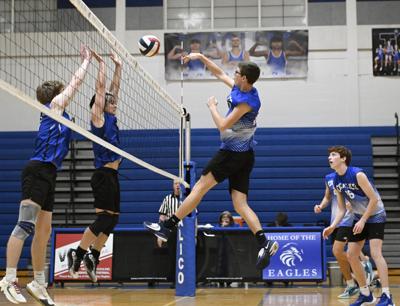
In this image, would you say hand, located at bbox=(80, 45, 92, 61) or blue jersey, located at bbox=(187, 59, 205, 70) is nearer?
hand, located at bbox=(80, 45, 92, 61)

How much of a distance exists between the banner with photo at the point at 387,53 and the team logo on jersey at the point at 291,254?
24.1 feet

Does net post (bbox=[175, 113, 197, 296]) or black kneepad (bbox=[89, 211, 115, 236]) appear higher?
black kneepad (bbox=[89, 211, 115, 236])

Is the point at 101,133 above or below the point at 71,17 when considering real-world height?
below

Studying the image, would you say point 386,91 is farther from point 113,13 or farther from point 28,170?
point 28,170

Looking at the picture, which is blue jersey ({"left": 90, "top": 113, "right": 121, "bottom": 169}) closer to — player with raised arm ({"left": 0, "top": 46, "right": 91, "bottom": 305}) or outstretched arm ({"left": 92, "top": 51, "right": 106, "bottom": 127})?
outstretched arm ({"left": 92, "top": 51, "right": 106, "bottom": 127})

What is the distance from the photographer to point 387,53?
16.7 metres

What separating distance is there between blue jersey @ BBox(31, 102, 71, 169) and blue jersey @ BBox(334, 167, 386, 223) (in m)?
3.06

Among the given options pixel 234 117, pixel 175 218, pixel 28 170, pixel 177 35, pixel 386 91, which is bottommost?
pixel 175 218

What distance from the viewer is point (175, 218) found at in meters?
6.50

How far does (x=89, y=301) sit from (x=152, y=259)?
3.07 metres

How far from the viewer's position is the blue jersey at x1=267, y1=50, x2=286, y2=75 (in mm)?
16844

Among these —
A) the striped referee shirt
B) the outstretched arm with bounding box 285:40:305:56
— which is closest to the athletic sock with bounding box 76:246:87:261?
the striped referee shirt

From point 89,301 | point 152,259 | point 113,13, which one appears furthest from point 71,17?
point 89,301

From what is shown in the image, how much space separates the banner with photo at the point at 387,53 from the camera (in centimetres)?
1662
